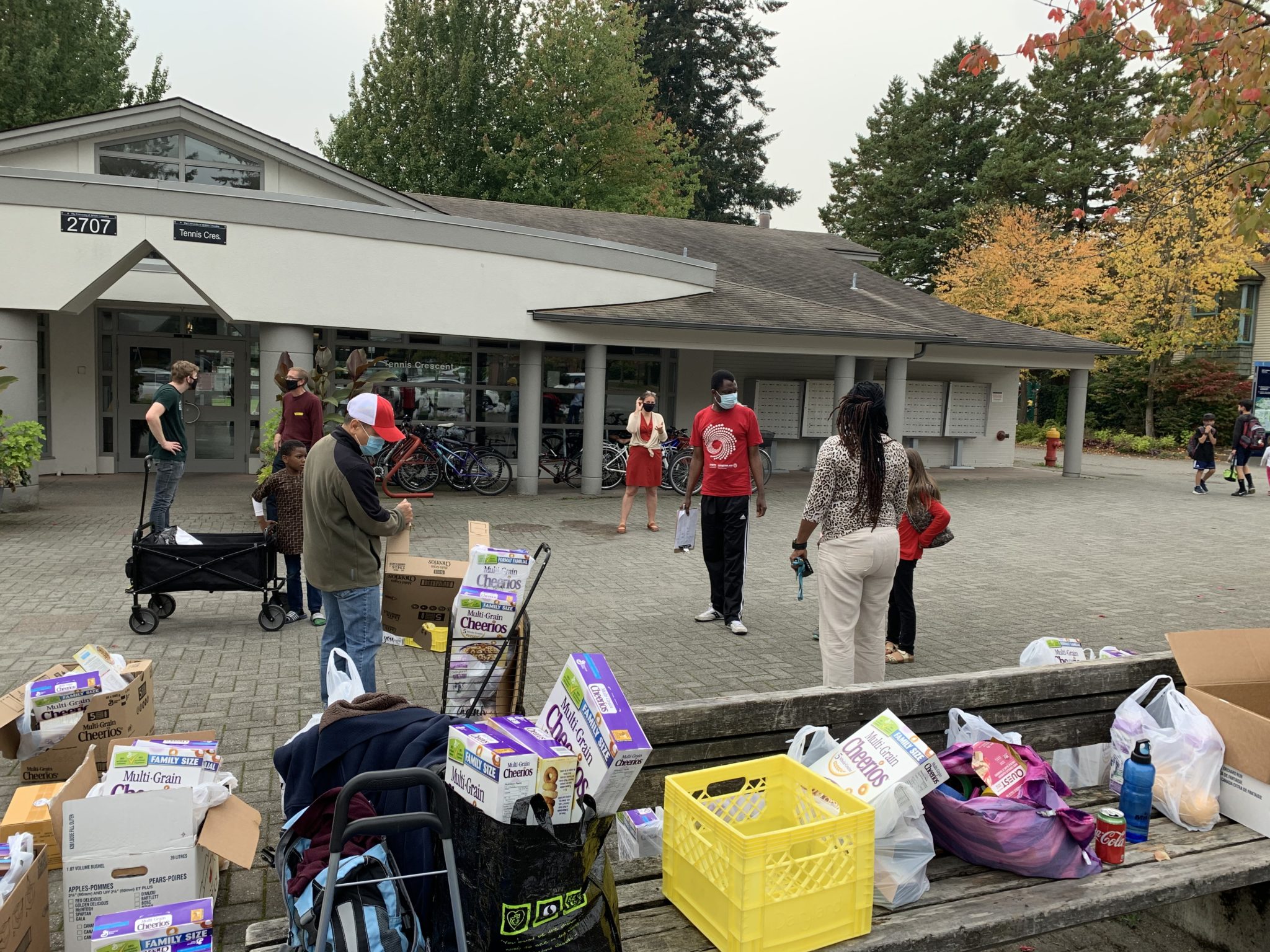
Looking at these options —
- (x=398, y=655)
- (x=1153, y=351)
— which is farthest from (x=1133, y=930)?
(x=1153, y=351)

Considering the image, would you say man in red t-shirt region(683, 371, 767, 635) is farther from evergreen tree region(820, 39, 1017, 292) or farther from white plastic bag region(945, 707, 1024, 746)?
evergreen tree region(820, 39, 1017, 292)

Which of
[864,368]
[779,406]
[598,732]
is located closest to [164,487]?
[598,732]

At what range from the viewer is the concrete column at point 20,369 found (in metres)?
12.7

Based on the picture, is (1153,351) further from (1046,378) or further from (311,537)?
(311,537)

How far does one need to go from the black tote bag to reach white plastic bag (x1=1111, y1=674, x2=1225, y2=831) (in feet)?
7.50

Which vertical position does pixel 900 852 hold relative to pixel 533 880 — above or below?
below

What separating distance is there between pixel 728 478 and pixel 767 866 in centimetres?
524

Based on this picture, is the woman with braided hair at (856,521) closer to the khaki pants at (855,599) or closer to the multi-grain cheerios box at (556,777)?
the khaki pants at (855,599)

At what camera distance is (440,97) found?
34875mm

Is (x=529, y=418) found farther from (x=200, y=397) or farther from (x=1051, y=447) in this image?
(x=1051, y=447)

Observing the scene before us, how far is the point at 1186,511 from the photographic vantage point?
16.5 metres

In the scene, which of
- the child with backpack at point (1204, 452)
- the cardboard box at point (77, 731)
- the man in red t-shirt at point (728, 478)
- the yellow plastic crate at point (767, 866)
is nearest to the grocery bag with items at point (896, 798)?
the yellow plastic crate at point (767, 866)

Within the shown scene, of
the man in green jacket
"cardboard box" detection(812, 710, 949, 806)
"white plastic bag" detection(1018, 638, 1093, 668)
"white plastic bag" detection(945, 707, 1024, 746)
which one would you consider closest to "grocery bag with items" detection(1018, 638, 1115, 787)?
"white plastic bag" detection(1018, 638, 1093, 668)

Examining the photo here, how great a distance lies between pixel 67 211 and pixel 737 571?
1054 cm
